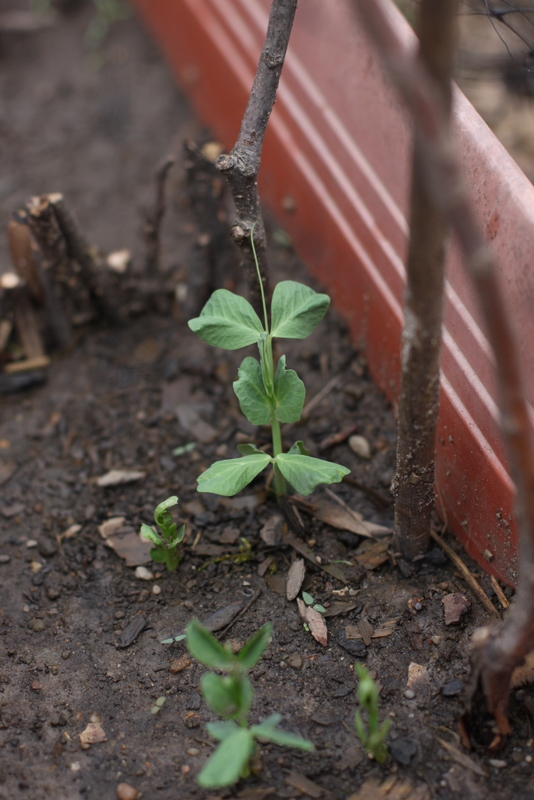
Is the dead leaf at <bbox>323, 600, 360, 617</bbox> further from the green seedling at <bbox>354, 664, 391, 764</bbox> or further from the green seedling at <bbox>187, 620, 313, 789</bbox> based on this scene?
the green seedling at <bbox>187, 620, 313, 789</bbox>

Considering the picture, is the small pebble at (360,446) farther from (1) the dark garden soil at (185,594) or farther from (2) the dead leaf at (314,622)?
(2) the dead leaf at (314,622)

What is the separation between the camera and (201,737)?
1429mm

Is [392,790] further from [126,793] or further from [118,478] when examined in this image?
[118,478]

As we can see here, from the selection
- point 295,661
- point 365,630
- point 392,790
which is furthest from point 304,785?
point 365,630

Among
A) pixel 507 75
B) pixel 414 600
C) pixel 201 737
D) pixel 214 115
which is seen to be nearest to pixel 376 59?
pixel 507 75

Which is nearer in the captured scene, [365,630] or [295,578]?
[365,630]

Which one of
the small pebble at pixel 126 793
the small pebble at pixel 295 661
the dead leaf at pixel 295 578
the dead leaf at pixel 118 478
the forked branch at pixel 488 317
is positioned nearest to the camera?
the forked branch at pixel 488 317

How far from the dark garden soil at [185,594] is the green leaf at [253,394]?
0.37 meters

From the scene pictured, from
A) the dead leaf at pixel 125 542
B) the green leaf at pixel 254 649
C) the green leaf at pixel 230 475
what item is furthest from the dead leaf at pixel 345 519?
the green leaf at pixel 254 649

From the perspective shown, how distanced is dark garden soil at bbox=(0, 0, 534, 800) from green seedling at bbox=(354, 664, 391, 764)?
0.04 metres

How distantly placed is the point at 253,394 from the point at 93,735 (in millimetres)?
788

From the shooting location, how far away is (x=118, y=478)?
199cm

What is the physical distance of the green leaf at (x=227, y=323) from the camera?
1.56 m

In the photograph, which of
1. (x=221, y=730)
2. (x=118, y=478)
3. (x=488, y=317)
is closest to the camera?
(x=488, y=317)
